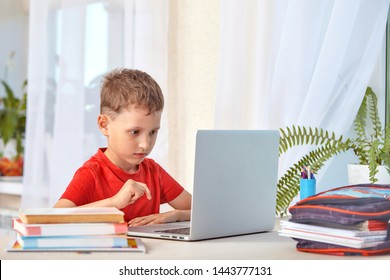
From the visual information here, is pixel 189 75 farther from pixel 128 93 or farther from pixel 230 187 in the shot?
pixel 230 187

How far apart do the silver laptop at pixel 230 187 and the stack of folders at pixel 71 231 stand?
0.21 meters

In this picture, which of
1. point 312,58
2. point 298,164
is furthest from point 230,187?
point 312,58

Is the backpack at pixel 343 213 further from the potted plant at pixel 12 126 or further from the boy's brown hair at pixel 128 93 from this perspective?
the potted plant at pixel 12 126

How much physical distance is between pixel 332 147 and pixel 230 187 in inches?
27.2

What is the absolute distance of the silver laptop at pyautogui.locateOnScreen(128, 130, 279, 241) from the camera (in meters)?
1.54

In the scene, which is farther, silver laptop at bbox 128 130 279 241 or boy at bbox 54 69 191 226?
boy at bbox 54 69 191 226

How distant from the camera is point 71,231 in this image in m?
1.36

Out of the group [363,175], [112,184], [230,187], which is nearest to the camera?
[230,187]

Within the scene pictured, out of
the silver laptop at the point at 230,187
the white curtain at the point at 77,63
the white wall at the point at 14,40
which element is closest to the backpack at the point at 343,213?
the silver laptop at the point at 230,187

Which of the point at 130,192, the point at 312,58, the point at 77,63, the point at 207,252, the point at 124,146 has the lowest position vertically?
the point at 207,252

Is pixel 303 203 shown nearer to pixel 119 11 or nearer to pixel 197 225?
pixel 197 225

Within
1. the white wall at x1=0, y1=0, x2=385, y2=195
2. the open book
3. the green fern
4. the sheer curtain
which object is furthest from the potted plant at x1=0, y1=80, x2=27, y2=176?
the open book

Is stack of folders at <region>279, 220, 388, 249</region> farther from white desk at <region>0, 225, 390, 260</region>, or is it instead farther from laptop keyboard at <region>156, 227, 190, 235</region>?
laptop keyboard at <region>156, 227, 190, 235</region>

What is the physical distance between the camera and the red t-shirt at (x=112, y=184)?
192 cm
